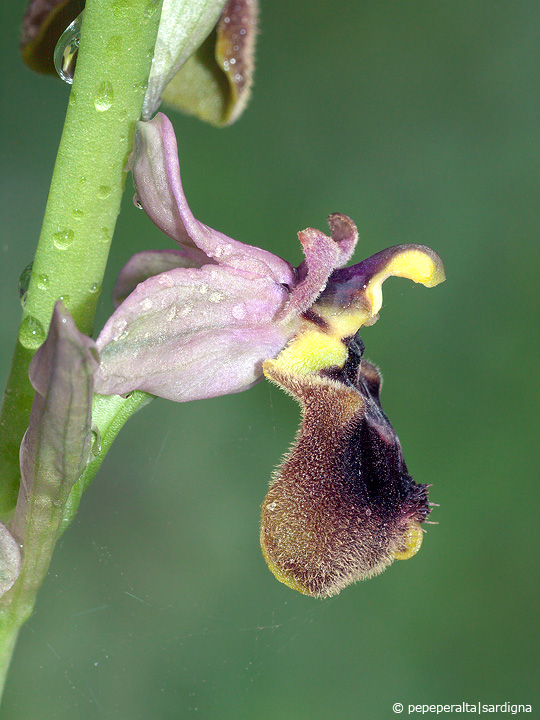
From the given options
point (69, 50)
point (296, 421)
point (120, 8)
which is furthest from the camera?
point (296, 421)

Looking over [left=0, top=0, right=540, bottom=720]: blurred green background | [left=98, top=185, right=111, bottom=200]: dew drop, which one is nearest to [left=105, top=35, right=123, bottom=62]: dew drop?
[left=98, top=185, right=111, bottom=200]: dew drop

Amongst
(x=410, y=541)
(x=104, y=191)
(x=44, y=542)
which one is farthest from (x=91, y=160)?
(x=410, y=541)

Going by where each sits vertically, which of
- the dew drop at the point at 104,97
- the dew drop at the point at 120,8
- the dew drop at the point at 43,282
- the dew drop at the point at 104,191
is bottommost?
the dew drop at the point at 43,282

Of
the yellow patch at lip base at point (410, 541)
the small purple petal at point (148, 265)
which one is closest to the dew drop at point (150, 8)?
the small purple petal at point (148, 265)

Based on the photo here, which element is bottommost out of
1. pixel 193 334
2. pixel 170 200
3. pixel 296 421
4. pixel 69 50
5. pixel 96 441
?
pixel 296 421

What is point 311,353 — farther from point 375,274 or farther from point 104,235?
point 104,235

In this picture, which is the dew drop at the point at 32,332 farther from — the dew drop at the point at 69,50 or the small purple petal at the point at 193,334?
the dew drop at the point at 69,50

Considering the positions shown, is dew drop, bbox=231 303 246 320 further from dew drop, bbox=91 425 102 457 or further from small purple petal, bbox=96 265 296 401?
dew drop, bbox=91 425 102 457

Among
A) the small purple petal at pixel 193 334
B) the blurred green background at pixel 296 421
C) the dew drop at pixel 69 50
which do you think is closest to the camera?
the small purple petal at pixel 193 334
